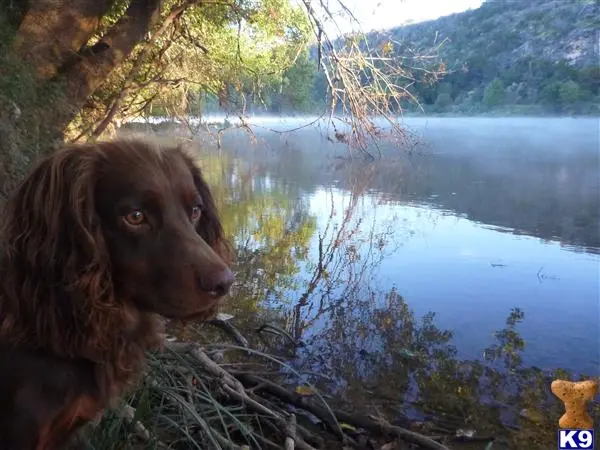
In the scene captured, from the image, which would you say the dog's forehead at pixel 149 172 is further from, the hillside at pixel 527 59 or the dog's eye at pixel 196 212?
the hillside at pixel 527 59

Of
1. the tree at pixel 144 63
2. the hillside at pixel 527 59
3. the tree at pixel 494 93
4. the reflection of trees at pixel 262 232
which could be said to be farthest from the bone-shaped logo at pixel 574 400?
the tree at pixel 494 93

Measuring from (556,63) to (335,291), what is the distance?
36.1 m

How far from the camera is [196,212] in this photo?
2.32 metres

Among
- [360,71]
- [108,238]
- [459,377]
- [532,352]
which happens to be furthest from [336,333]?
[108,238]

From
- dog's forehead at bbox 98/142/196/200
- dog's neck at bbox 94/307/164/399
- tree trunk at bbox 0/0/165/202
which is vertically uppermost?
tree trunk at bbox 0/0/165/202

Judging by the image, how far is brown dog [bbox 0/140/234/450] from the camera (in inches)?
75.5

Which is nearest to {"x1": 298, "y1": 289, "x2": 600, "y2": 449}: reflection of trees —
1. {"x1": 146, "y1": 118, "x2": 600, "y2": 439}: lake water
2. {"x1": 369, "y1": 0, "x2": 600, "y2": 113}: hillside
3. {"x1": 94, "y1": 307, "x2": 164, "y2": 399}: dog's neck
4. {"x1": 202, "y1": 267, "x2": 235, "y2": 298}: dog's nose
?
{"x1": 146, "y1": 118, "x2": 600, "y2": 439}: lake water

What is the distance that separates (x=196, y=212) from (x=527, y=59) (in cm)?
4117

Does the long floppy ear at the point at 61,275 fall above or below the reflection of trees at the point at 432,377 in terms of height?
above

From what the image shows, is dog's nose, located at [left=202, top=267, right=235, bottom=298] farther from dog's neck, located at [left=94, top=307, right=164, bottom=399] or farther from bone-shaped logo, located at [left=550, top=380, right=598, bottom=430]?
bone-shaped logo, located at [left=550, top=380, right=598, bottom=430]

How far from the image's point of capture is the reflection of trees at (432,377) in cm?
418

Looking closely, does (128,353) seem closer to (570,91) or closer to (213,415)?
(213,415)

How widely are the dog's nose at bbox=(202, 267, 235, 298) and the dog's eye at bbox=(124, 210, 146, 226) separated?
14.4 inches
